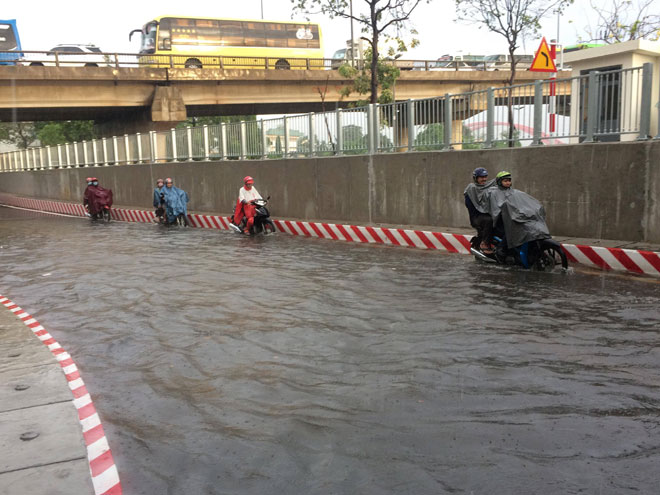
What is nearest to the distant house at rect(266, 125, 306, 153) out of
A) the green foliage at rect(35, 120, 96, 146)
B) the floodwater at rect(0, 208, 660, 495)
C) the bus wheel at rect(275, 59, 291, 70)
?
the floodwater at rect(0, 208, 660, 495)

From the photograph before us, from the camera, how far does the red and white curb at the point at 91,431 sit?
12.2 ft

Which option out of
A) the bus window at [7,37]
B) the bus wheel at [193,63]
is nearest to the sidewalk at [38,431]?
the bus wheel at [193,63]

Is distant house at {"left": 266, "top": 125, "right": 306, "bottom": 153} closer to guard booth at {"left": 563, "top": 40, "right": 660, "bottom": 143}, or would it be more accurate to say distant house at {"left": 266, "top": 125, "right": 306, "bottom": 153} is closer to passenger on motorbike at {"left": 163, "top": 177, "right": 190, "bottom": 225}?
passenger on motorbike at {"left": 163, "top": 177, "right": 190, "bottom": 225}

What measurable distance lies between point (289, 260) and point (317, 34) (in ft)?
112

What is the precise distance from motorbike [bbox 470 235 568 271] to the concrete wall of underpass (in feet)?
4.84

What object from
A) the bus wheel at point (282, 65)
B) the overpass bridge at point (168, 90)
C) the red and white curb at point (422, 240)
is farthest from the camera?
the bus wheel at point (282, 65)

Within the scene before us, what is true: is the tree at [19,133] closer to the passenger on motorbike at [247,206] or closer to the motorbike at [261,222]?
the passenger on motorbike at [247,206]

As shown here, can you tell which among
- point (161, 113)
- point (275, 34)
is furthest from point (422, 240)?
point (275, 34)

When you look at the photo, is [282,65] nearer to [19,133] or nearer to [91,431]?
[91,431]

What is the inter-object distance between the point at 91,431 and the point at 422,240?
9.71 meters

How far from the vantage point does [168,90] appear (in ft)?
119

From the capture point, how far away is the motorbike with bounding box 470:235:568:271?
991 cm

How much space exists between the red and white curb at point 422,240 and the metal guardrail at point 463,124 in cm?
221

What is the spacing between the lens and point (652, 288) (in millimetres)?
8656
